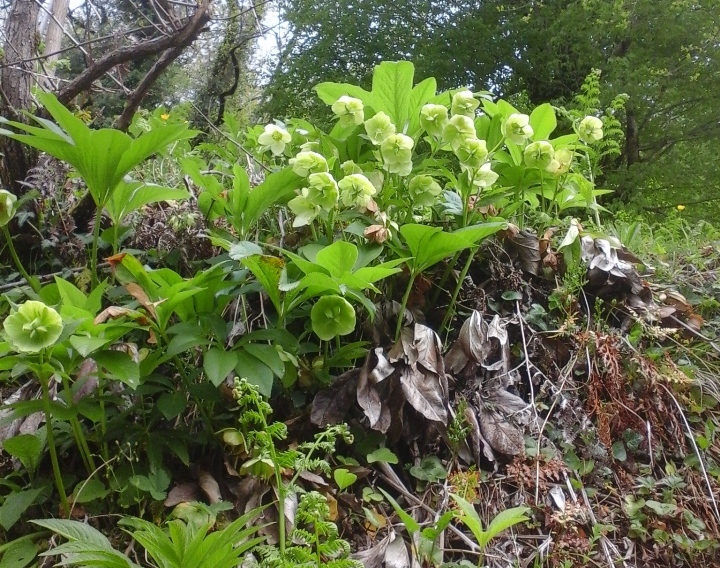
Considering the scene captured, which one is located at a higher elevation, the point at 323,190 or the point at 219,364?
the point at 323,190

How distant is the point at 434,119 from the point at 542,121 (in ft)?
1.36

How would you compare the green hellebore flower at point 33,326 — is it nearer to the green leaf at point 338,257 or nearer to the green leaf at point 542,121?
the green leaf at point 338,257

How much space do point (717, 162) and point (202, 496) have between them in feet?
20.7

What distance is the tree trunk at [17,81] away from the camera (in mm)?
1545

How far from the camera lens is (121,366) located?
0.80m

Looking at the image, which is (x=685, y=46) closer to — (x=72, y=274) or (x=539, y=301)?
(x=539, y=301)

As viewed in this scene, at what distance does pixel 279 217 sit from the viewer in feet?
4.61

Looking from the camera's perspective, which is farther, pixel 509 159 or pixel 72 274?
pixel 509 159

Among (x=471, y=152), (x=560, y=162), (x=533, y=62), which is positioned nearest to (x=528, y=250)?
(x=560, y=162)

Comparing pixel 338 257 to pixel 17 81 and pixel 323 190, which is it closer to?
pixel 323 190

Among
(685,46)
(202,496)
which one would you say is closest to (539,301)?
(202,496)

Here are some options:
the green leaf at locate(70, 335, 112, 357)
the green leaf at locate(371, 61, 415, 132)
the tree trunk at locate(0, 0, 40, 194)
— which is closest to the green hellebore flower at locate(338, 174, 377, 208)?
the green leaf at locate(371, 61, 415, 132)

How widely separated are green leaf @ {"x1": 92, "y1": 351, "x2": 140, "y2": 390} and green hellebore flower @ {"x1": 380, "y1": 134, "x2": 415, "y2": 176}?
71 cm

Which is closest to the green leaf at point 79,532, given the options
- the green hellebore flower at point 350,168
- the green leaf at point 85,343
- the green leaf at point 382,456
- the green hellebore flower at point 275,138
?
the green leaf at point 85,343
